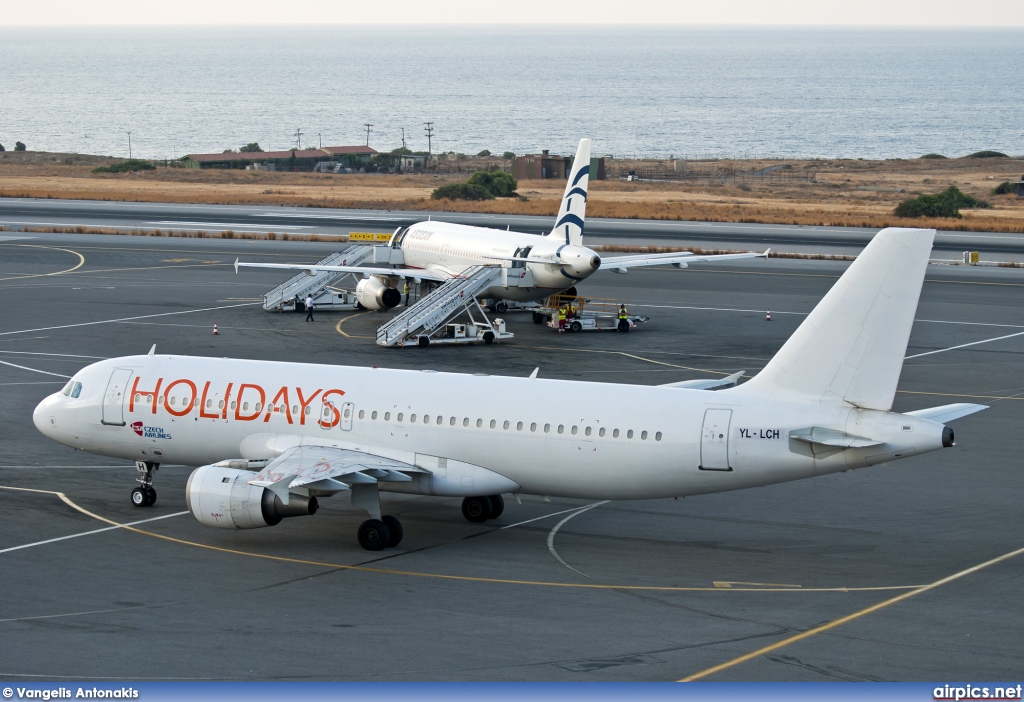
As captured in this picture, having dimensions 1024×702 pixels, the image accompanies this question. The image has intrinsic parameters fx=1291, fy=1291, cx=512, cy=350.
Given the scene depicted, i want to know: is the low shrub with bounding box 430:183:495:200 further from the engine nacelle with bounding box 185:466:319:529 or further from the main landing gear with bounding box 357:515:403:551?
the engine nacelle with bounding box 185:466:319:529

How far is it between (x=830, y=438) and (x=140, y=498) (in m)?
19.9

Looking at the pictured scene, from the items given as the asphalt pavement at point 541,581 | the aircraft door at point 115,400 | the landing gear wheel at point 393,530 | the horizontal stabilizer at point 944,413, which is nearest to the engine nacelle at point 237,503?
the asphalt pavement at point 541,581

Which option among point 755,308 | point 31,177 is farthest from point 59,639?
point 31,177

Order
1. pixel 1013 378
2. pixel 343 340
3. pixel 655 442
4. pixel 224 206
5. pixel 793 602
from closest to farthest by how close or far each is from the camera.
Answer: pixel 793 602
pixel 655 442
pixel 1013 378
pixel 343 340
pixel 224 206

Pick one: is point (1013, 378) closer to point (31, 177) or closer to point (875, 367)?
point (875, 367)

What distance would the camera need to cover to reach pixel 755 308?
8094 centimetres

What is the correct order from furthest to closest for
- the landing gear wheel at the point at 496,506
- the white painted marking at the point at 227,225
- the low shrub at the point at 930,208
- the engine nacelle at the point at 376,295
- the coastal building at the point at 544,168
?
1. the coastal building at the point at 544,168
2. the low shrub at the point at 930,208
3. the white painted marking at the point at 227,225
4. the engine nacelle at the point at 376,295
5. the landing gear wheel at the point at 496,506

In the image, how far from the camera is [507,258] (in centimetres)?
7425

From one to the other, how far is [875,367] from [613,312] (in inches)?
1894

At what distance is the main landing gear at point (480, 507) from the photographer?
3659cm

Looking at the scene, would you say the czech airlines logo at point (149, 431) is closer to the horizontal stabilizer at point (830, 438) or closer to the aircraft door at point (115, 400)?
the aircraft door at point (115, 400)

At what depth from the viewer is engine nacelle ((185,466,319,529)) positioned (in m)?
32.3

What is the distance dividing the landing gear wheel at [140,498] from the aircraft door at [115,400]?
2.08 meters

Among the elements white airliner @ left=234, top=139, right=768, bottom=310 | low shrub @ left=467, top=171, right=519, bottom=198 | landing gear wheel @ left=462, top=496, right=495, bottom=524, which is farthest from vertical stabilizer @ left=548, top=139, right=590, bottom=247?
low shrub @ left=467, top=171, right=519, bottom=198
